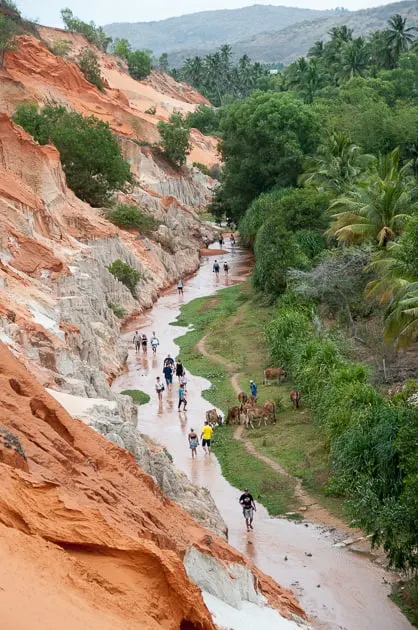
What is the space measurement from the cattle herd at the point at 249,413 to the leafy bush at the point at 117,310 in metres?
14.9

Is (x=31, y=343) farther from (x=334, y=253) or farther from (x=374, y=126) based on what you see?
(x=374, y=126)

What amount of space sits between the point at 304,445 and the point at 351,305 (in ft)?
38.2

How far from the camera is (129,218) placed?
185ft

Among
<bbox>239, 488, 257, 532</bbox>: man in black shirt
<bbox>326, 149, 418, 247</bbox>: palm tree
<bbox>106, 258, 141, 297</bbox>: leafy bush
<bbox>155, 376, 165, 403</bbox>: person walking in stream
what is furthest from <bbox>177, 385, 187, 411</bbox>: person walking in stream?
<bbox>106, 258, 141, 297</bbox>: leafy bush

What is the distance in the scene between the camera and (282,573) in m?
19.3

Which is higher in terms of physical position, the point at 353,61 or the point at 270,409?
the point at 353,61

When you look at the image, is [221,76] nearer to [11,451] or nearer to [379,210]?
[379,210]

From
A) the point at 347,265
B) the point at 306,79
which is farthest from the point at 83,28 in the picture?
the point at 347,265

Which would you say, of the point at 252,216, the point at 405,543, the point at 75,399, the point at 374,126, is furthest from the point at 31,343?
the point at 374,126

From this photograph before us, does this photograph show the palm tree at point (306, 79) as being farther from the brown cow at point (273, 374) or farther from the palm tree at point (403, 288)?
the palm tree at point (403, 288)

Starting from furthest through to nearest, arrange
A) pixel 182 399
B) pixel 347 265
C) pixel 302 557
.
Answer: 1. pixel 347 265
2. pixel 182 399
3. pixel 302 557

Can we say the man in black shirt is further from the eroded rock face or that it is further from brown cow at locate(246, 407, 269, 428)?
the eroded rock face

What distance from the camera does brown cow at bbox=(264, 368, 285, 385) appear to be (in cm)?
3262

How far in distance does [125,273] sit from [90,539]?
124 ft
